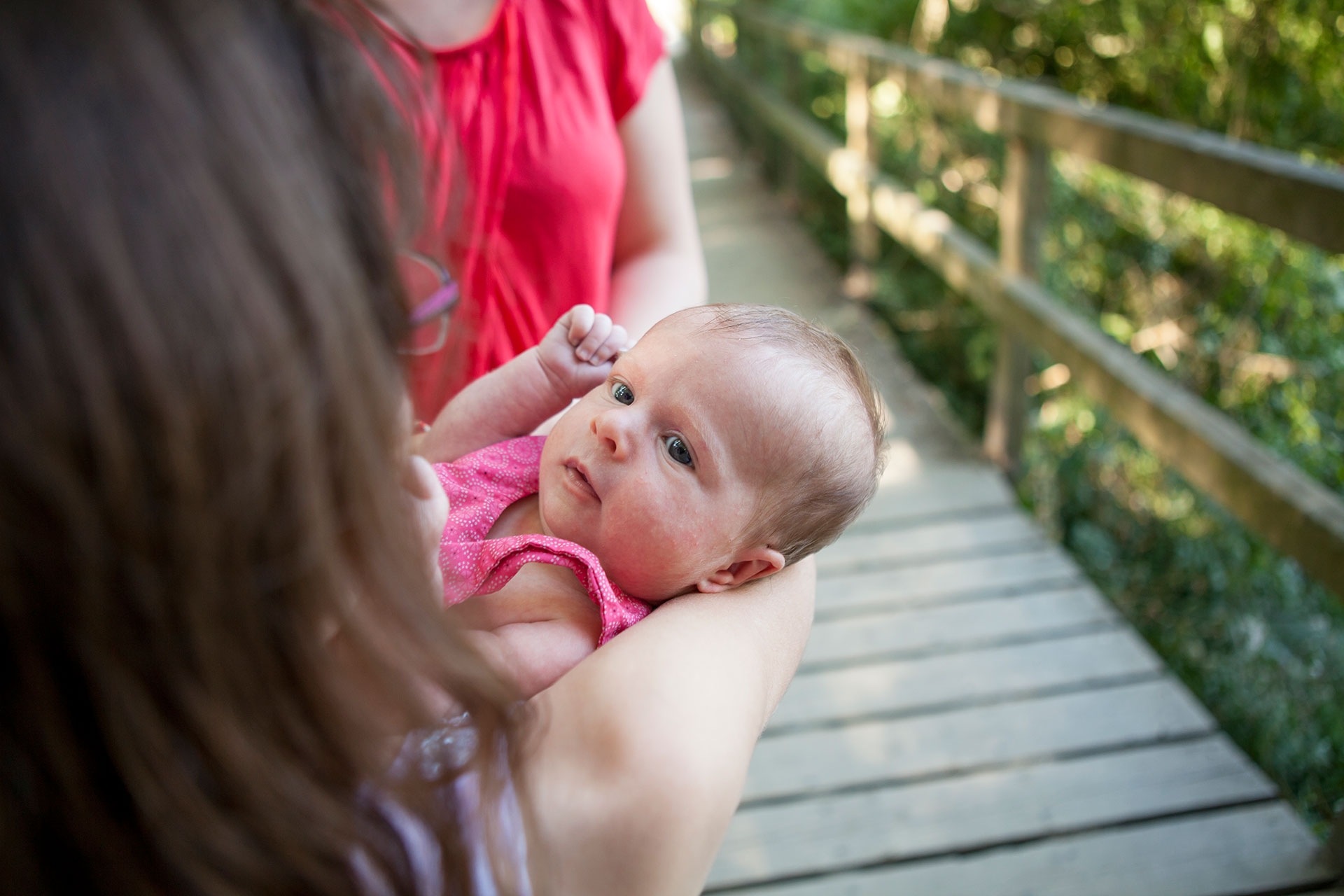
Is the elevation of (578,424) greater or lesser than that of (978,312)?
greater

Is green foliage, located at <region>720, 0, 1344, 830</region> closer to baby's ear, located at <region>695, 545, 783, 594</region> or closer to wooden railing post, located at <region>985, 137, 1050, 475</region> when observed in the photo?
wooden railing post, located at <region>985, 137, 1050, 475</region>

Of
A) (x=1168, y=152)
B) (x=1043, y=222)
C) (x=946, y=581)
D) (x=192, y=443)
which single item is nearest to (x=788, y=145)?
(x=1043, y=222)

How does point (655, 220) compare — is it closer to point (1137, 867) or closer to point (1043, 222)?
point (1137, 867)

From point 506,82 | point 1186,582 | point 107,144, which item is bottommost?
point 1186,582

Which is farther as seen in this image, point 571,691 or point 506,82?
point 506,82

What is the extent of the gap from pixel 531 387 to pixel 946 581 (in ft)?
6.66

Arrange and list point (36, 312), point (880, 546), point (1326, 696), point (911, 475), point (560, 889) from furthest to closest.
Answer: point (911, 475), point (880, 546), point (1326, 696), point (560, 889), point (36, 312)

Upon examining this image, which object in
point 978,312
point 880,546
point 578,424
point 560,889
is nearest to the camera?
point 560,889

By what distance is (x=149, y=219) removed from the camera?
0.46m

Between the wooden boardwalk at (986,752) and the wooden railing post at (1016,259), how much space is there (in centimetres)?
35

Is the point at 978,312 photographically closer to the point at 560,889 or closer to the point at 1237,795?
the point at 1237,795

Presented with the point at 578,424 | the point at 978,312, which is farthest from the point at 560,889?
the point at 978,312

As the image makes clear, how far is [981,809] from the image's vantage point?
2.14 metres

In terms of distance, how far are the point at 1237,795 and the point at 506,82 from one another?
2.02 metres
